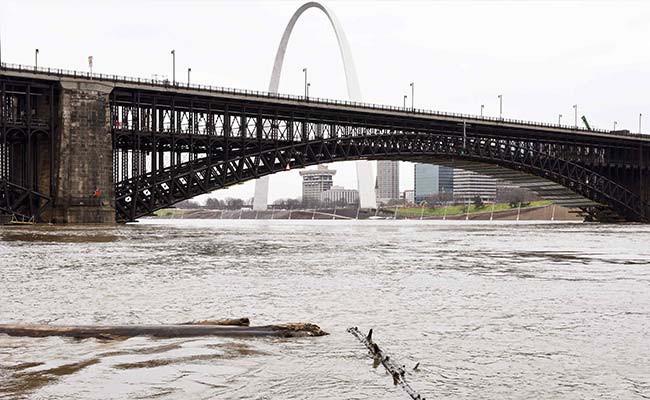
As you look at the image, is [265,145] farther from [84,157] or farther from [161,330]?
[161,330]

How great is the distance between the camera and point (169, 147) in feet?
255

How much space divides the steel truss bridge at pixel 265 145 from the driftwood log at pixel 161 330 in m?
57.2

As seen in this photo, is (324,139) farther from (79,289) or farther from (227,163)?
(79,289)

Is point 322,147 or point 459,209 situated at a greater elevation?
point 322,147

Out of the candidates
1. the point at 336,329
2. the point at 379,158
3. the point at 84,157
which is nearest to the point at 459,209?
the point at 379,158

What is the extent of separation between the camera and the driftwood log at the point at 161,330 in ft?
31.6

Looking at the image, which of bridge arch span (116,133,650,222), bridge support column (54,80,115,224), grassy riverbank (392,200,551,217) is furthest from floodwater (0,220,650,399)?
grassy riverbank (392,200,551,217)

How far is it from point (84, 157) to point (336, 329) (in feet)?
198

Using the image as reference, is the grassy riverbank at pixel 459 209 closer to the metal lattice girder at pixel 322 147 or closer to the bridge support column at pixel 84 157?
the metal lattice girder at pixel 322 147

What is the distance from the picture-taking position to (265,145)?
84.0 m

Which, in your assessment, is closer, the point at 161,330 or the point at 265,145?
the point at 161,330

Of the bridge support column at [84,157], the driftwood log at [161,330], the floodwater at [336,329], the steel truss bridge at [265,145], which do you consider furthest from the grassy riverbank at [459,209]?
the driftwood log at [161,330]

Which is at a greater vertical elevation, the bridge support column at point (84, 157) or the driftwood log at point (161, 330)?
the bridge support column at point (84, 157)

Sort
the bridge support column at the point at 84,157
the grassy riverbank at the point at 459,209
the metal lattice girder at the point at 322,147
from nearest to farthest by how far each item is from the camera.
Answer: the bridge support column at the point at 84,157 → the metal lattice girder at the point at 322,147 → the grassy riverbank at the point at 459,209
